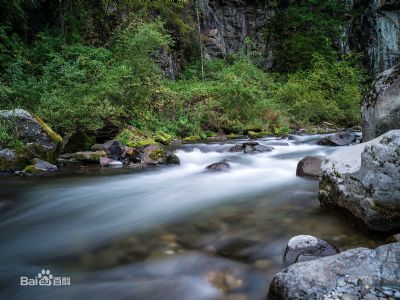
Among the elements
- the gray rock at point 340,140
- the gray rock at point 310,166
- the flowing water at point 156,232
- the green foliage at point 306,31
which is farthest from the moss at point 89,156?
the green foliage at point 306,31

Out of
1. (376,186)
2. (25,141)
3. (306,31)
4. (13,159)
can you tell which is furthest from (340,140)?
(306,31)

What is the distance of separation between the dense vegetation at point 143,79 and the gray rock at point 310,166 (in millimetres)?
5660

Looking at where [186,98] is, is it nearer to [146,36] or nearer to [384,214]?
[146,36]

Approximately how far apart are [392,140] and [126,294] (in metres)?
2.92

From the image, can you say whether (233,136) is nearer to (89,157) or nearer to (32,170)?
(89,157)

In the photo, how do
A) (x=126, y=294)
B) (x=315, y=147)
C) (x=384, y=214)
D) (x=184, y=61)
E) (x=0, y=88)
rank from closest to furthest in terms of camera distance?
(x=126, y=294) → (x=384, y=214) → (x=0, y=88) → (x=315, y=147) → (x=184, y=61)

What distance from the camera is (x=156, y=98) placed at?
1361 cm

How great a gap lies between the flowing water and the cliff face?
18.7m

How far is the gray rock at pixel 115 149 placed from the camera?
29.0ft

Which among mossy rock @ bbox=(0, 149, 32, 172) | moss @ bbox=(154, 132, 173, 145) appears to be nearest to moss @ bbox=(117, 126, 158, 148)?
moss @ bbox=(154, 132, 173, 145)

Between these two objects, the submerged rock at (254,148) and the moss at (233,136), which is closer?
the submerged rock at (254,148)

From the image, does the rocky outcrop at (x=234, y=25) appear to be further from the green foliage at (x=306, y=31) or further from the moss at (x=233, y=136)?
the moss at (x=233, y=136)

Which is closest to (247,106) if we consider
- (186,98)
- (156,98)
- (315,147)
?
(186,98)

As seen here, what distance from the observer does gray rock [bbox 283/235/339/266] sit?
301 cm
